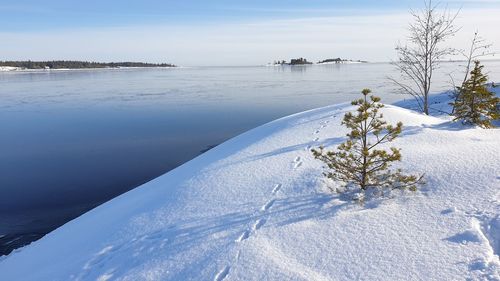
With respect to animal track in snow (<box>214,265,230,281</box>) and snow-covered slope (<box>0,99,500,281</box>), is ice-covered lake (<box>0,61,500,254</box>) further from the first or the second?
animal track in snow (<box>214,265,230,281</box>)

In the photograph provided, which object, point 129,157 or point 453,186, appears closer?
point 453,186

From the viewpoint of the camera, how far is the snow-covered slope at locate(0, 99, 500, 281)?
4648mm

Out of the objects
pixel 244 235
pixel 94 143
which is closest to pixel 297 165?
pixel 244 235

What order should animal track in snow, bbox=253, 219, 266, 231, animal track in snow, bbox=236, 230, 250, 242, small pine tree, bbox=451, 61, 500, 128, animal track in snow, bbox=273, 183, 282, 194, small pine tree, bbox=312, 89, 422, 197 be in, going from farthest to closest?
small pine tree, bbox=451, 61, 500, 128 → animal track in snow, bbox=273, 183, 282, 194 → small pine tree, bbox=312, 89, 422, 197 → animal track in snow, bbox=253, 219, 266, 231 → animal track in snow, bbox=236, 230, 250, 242

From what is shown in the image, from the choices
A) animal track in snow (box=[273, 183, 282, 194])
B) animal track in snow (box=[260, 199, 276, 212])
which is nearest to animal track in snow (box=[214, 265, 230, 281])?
animal track in snow (box=[260, 199, 276, 212])

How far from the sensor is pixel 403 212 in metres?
5.61

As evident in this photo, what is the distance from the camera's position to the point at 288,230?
547cm

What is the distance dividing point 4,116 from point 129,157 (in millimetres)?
15394

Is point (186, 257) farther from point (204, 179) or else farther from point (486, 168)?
point (486, 168)

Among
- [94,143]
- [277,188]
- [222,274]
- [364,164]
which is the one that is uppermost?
[364,164]

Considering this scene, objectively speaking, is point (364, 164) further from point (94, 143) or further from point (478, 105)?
point (94, 143)

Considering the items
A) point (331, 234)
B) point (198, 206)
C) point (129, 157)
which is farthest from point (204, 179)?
point (129, 157)

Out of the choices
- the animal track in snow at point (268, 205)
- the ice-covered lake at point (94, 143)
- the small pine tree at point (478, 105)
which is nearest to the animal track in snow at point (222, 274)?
the animal track in snow at point (268, 205)

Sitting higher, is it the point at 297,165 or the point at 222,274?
the point at 297,165
